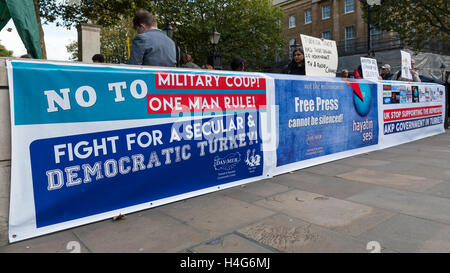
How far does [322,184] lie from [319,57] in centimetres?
282

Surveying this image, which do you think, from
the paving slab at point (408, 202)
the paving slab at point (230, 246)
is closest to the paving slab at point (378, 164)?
the paving slab at point (408, 202)

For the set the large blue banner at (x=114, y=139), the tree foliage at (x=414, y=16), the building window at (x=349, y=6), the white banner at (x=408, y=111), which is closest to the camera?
the large blue banner at (x=114, y=139)

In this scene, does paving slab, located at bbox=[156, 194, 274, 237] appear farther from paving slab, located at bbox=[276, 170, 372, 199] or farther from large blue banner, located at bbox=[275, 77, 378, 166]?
large blue banner, located at bbox=[275, 77, 378, 166]

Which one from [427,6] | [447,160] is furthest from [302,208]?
[427,6]

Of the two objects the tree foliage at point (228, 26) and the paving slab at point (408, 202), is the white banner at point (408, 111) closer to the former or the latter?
the paving slab at point (408, 202)

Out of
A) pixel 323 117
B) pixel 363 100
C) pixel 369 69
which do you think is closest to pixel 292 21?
pixel 369 69

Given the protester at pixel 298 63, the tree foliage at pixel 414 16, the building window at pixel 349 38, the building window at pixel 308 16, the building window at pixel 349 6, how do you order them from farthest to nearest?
the building window at pixel 308 16 < the building window at pixel 349 6 < the building window at pixel 349 38 < the tree foliage at pixel 414 16 < the protester at pixel 298 63

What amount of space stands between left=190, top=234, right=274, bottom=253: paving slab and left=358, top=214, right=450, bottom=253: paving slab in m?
0.86

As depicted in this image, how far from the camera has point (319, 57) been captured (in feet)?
20.5

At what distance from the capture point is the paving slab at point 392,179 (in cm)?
424

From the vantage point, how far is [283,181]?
4.62 m

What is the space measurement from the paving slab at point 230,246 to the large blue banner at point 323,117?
247 cm

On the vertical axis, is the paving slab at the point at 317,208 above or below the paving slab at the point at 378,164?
below
